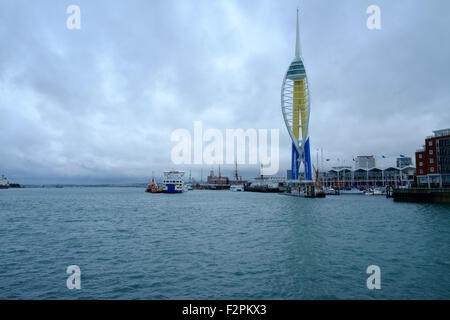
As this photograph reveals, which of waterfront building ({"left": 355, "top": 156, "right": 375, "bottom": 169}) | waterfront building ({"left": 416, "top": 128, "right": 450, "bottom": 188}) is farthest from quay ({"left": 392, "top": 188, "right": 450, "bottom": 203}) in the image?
waterfront building ({"left": 355, "top": 156, "right": 375, "bottom": 169})

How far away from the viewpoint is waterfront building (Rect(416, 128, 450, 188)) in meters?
60.1

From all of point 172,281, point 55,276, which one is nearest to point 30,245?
point 55,276

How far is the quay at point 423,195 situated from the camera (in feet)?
170

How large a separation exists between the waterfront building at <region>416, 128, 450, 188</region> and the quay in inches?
282

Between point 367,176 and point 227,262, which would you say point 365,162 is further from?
point 227,262

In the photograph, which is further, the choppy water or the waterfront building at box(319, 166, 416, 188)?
the waterfront building at box(319, 166, 416, 188)
